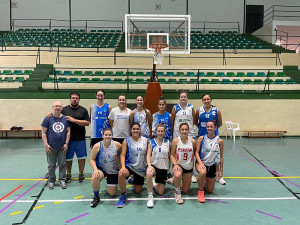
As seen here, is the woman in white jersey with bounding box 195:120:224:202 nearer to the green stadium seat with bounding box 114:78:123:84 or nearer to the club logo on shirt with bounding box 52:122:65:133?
the club logo on shirt with bounding box 52:122:65:133

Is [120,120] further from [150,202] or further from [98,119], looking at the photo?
[150,202]

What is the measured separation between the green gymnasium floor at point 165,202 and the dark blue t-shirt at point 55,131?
88 centimetres

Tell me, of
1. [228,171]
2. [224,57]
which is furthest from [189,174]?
[224,57]

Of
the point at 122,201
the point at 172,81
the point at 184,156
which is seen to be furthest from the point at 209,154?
the point at 172,81

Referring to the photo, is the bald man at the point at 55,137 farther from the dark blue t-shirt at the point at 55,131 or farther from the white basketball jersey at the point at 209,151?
the white basketball jersey at the point at 209,151

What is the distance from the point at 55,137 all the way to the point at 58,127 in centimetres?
19

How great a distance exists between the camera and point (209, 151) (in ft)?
15.0

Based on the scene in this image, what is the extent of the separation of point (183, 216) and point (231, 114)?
712 cm

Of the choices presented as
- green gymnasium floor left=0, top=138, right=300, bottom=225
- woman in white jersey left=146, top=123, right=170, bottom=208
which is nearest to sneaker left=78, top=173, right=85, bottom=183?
green gymnasium floor left=0, top=138, right=300, bottom=225

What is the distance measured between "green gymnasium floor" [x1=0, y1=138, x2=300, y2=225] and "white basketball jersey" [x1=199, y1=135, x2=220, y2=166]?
0.61 metres

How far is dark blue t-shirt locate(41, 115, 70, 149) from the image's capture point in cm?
466

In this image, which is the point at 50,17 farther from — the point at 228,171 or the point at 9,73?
the point at 228,171

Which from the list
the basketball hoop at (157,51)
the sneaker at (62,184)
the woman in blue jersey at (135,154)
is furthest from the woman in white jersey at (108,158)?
the basketball hoop at (157,51)

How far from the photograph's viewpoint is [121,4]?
20.3m
